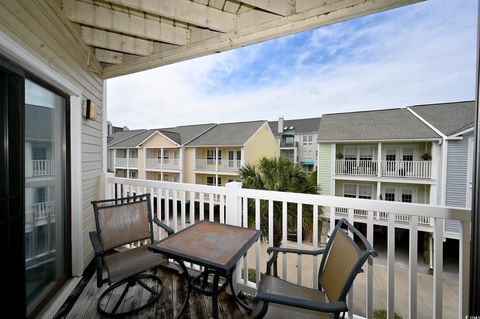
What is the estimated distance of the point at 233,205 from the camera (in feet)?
6.48

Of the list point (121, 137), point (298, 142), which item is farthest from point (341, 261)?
point (121, 137)

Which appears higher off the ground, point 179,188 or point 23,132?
point 23,132

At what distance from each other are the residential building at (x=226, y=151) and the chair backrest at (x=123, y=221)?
1005cm

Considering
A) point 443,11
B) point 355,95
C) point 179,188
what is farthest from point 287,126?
point 179,188

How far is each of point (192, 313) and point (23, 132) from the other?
1966mm

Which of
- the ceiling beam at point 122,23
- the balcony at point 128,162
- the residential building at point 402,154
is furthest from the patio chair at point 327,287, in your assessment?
the balcony at point 128,162

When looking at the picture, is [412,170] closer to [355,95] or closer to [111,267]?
[355,95]

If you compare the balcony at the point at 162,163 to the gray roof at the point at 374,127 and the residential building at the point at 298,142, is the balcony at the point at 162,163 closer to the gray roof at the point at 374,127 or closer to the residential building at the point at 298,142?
the gray roof at the point at 374,127

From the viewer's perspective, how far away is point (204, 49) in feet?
7.09

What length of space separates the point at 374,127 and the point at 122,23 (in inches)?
424

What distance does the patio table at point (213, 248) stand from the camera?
1.26 meters

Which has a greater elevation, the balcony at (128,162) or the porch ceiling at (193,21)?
the porch ceiling at (193,21)

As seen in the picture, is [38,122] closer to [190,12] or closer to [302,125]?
[190,12]

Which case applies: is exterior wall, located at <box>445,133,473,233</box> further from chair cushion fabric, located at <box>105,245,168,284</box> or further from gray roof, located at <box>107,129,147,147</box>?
gray roof, located at <box>107,129,147,147</box>
